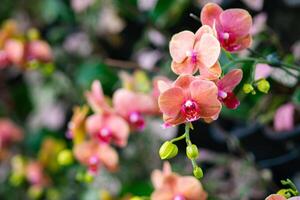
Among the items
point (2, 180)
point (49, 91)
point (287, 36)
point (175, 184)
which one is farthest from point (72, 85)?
point (175, 184)

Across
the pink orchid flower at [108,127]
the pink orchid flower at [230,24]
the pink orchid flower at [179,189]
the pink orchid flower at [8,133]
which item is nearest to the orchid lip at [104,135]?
the pink orchid flower at [108,127]

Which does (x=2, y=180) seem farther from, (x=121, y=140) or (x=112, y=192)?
(x=121, y=140)

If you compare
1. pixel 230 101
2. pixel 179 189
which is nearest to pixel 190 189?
pixel 179 189

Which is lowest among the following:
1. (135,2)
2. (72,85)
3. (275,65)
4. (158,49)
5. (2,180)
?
(2,180)

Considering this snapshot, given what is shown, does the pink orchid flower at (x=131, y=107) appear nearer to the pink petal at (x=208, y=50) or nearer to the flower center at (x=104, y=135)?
the flower center at (x=104, y=135)

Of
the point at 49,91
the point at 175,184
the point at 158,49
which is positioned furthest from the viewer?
the point at 49,91

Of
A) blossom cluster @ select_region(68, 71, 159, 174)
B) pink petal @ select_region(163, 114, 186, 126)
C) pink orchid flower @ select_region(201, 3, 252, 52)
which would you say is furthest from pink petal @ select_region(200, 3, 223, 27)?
blossom cluster @ select_region(68, 71, 159, 174)

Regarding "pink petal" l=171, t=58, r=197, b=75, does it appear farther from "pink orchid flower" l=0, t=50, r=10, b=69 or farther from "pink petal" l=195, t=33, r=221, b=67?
"pink orchid flower" l=0, t=50, r=10, b=69
